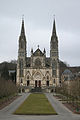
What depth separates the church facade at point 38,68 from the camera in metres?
107

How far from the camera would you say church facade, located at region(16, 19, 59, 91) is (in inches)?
4230

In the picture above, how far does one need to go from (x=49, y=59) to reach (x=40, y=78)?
10000 mm

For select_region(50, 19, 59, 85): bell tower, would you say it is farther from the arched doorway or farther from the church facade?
the arched doorway

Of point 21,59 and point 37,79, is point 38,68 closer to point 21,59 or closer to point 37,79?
point 37,79

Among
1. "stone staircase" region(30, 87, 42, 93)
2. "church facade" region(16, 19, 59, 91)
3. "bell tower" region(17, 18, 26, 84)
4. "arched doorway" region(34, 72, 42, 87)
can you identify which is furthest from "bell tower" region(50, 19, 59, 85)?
"bell tower" region(17, 18, 26, 84)

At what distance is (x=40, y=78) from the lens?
10856 cm

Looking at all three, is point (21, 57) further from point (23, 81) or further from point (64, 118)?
point (64, 118)

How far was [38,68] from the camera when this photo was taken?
356 ft

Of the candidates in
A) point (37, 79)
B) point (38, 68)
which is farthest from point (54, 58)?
point (37, 79)

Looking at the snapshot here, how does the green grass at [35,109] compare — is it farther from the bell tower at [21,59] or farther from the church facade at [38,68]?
the bell tower at [21,59]

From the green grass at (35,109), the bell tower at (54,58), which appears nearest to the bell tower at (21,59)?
the bell tower at (54,58)

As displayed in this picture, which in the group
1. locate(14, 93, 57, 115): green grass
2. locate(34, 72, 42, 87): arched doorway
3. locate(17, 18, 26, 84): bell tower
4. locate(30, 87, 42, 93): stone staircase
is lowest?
locate(14, 93, 57, 115): green grass

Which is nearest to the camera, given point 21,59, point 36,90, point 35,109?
point 35,109

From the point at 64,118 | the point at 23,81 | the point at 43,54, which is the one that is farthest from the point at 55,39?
the point at 64,118
